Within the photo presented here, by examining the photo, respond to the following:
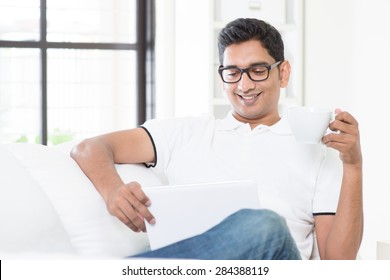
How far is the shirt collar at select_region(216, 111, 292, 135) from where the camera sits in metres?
Answer: 1.99

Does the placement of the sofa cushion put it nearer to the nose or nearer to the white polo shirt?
the white polo shirt

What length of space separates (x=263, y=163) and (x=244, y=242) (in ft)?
1.61

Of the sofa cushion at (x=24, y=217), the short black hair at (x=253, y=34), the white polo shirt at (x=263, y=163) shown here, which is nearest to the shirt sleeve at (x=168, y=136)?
the white polo shirt at (x=263, y=163)

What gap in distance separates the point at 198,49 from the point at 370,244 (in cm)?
116

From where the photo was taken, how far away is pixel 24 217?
1628 millimetres

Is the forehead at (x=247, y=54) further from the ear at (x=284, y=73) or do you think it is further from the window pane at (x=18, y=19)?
the window pane at (x=18, y=19)

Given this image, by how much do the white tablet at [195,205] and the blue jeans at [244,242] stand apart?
0.07 m

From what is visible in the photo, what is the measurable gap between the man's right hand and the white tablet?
0.07 feet

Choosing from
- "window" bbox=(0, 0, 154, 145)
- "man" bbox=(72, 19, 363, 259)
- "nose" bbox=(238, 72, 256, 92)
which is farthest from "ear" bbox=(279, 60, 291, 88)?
"window" bbox=(0, 0, 154, 145)

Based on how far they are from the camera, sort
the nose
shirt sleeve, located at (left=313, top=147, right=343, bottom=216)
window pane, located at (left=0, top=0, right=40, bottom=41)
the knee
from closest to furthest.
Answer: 1. the knee
2. shirt sleeve, located at (left=313, top=147, right=343, bottom=216)
3. the nose
4. window pane, located at (left=0, top=0, right=40, bottom=41)

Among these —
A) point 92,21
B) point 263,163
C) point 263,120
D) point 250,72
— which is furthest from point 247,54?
point 92,21

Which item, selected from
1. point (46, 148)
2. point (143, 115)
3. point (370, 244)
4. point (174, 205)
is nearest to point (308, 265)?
point (174, 205)

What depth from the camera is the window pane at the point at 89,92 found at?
391 centimetres

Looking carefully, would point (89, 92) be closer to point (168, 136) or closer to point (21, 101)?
point (21, 101)
